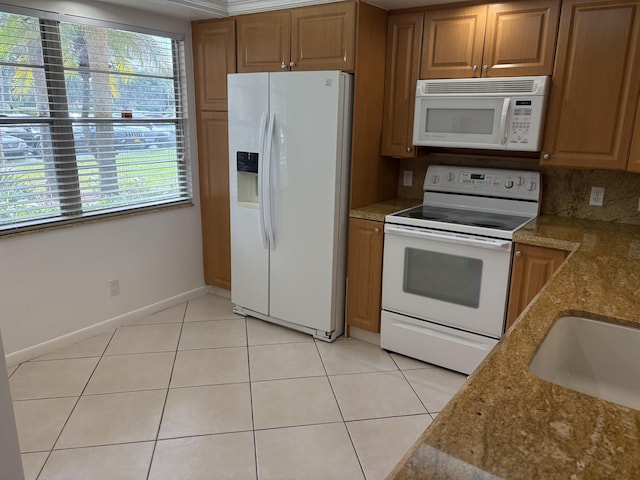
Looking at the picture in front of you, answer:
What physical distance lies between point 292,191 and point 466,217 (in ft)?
3.62

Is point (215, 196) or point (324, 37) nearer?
point (324, 37)

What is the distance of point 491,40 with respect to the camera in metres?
2.70

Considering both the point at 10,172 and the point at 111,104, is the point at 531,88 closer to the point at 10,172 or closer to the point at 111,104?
the point at 111,104

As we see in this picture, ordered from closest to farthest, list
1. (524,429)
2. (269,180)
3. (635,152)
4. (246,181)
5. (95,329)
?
(524,429), (635,152), (269,180), (95,329), (246,181)

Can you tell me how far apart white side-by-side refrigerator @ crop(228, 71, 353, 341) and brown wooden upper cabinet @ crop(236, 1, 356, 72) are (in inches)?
6.2

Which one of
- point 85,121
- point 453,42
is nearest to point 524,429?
point 453,42

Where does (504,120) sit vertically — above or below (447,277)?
above

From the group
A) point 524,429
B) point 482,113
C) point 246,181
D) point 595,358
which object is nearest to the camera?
point 524,429

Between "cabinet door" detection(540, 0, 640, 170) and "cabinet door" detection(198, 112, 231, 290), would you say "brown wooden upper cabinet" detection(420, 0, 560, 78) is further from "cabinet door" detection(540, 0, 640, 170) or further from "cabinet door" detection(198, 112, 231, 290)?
"cabinet door" detection(198, 112, 231, 290)

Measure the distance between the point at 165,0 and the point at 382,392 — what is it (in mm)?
2664

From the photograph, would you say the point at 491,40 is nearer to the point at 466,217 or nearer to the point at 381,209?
the point at 466,217

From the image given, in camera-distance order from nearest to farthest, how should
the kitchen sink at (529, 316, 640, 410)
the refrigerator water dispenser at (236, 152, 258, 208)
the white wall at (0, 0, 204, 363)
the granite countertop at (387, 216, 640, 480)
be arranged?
the granite countertop at (387, 216, 640, 480), the kitchen sink at (529, 316, 640, 410), the white wall at (0, 0, 204, 363), the refrigerator water dispenser at (236, 152, 258, 208)

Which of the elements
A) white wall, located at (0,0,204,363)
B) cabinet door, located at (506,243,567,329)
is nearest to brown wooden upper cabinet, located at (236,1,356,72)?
white wall, located at (0,0,204,363)

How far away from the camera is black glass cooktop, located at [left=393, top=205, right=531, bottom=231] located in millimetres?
2744
